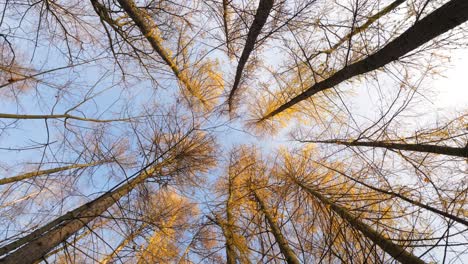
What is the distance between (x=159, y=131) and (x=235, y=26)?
233 cm

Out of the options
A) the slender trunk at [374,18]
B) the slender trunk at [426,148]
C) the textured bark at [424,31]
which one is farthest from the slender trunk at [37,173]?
the slender trunk at [426,148]

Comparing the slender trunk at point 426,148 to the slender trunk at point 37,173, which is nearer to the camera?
the slender trunk at point 426,148

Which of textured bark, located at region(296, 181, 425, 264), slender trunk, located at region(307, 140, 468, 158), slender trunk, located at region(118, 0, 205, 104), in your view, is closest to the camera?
textured bark, located at region(296, 181, 425, 264)

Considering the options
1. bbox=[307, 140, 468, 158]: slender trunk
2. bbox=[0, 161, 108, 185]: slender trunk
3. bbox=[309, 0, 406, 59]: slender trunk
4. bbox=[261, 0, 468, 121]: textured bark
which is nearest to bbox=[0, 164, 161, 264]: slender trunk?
bbox=[0, 161, 108, 185]: slender trunk

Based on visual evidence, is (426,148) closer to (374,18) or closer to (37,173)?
(374,18)

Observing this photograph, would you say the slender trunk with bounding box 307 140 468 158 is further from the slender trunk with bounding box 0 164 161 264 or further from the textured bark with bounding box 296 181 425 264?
the slender trunk with bounding box 0 164 161 264

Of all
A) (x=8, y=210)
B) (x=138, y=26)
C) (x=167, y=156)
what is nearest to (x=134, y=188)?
(x=167, y=156)

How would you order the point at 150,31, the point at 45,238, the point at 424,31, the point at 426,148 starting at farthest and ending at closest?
the point at 150,31, the point at 426,148, the point at 45,238, the point at 424,31

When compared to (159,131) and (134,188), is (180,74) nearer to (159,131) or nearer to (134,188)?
(159,131)

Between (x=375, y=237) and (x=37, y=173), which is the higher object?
(x=37, y=173)

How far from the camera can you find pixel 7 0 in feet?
10.5

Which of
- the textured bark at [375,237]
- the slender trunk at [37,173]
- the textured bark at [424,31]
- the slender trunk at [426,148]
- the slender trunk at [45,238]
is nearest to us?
the textured bark at [424,31]

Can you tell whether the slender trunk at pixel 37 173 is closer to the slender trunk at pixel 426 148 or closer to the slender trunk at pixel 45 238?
the slender trunk at pixel 45 238

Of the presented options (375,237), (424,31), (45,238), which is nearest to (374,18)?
(424,31)
